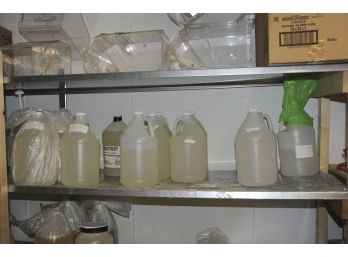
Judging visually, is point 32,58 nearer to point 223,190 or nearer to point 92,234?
point 92,234

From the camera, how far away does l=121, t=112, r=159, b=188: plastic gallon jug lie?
1.24 meters

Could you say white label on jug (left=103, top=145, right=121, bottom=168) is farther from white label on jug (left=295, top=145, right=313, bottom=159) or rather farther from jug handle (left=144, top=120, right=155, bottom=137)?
white label on jug (left=295, top=145, right=313, bottom=159)

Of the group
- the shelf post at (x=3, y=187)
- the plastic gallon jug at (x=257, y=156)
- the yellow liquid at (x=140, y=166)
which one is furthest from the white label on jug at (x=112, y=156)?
the plastic gallon jug at (x=257, y=156)

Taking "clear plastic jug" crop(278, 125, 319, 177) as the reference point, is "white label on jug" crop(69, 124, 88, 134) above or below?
above

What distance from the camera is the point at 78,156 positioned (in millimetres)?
1292

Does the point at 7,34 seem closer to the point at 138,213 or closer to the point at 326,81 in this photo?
the point at 138,213

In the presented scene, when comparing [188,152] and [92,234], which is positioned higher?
[188,152]

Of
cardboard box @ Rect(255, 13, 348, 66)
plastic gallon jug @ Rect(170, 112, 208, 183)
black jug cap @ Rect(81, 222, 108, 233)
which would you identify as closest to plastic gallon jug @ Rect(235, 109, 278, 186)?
plastic gallon jug @ Rect(170, 112, 208, 183)

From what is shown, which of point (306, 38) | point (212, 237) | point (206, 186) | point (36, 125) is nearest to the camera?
point (306, 38)

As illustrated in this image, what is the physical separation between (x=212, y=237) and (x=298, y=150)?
65 cm

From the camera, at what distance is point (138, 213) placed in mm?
1682

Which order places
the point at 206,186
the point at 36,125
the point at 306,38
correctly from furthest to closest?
the point at 36,125, the point at 206,186, the point at 306,38

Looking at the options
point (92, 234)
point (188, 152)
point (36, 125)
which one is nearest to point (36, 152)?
point (36, 125)

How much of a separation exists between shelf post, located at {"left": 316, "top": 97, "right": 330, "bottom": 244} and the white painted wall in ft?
0.28
